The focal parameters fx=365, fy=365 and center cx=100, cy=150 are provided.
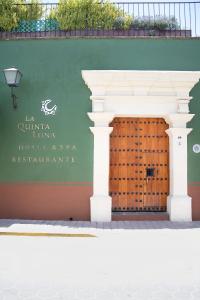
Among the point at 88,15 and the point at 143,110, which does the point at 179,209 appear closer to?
the point at 143,110

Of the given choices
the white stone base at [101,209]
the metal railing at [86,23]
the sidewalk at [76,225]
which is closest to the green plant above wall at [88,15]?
the metal railing at [86,23]

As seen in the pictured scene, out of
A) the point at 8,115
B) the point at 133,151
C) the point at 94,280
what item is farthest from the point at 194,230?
the point at 8,115

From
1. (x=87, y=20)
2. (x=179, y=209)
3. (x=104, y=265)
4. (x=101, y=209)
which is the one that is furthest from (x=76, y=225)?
(x=87, y=20)

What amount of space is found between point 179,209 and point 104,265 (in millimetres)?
4169

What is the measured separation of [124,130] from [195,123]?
69.1 inches

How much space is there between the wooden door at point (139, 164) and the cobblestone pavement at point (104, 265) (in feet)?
4.39

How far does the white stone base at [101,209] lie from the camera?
8.62 meters

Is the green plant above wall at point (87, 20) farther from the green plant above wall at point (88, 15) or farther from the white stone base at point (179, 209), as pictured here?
the white stone base at point (179, 209)

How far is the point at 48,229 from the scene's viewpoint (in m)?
7.68

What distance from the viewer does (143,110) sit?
8.91 m

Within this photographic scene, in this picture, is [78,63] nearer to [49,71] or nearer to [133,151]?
[49,71]

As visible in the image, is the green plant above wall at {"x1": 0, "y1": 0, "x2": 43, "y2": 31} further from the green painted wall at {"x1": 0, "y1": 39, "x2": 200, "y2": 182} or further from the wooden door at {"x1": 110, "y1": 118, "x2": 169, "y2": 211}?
the wooden door at {"x1": 110, "y1": 118, "x2": 169, "y2": 211}

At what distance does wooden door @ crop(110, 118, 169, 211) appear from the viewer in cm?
905

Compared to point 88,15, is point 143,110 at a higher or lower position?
lower
